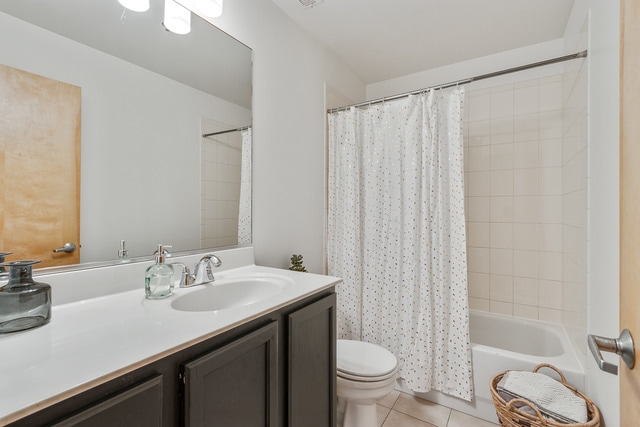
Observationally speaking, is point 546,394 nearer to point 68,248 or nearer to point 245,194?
point 245,194

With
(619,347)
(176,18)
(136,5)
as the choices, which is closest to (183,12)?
(176,18)

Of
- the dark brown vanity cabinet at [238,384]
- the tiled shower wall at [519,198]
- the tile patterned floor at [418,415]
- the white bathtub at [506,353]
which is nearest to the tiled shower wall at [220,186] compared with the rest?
the dark brown vanity cabinet at [238,384]

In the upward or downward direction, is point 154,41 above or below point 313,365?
above

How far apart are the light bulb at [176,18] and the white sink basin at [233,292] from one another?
1.13m

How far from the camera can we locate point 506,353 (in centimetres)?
172

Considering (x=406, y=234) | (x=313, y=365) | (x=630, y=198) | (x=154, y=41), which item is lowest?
(x=313, y=365)

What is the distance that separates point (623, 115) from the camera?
637 millimetres

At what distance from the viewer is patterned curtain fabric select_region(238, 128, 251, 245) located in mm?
1604

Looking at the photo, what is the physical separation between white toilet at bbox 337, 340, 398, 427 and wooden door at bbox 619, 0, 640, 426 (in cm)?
98

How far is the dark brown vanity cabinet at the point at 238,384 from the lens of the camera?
59 cm

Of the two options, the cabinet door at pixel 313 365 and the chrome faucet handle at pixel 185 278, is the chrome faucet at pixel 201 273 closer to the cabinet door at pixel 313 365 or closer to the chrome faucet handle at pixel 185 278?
the chrome faucet handle at pixel 185 278

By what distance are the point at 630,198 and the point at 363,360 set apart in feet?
4.54

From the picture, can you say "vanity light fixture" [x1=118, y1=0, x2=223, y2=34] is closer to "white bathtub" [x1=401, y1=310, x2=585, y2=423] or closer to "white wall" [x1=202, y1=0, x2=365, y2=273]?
"white wall" [x1=202, y1=0, x2=365, y2=273]

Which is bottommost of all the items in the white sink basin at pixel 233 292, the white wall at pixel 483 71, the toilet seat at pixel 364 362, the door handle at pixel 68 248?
the toilet seat at pixel 364 362
